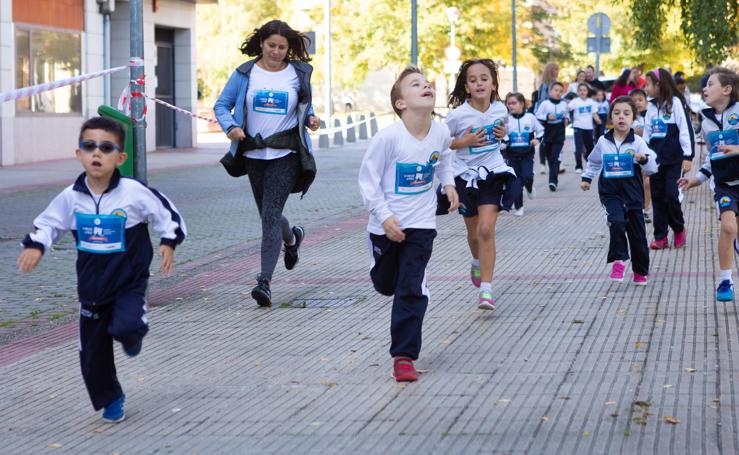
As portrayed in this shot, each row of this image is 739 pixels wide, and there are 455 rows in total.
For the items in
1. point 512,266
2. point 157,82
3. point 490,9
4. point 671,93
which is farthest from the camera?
point 490,9

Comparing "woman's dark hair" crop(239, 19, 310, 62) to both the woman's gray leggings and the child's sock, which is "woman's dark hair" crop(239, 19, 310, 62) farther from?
the child's sock

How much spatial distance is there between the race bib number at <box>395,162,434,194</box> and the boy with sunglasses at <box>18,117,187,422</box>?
1382 millimetres

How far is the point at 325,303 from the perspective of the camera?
9031 millimetres

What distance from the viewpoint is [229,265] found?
1135cm

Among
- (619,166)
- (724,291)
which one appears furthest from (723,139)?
(619,166)

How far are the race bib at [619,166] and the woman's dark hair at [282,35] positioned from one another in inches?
96.1

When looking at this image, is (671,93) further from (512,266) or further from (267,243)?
(267,243)

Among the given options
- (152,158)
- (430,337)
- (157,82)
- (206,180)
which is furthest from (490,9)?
(430,337)

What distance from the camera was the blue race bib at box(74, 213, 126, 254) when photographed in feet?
18.9

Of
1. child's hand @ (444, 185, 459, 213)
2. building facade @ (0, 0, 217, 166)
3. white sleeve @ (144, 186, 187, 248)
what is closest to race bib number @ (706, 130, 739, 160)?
child's hand @ (444, 185, 459, 213)

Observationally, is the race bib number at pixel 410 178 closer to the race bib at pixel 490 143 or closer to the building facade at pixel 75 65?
the race bib at pixel 490 143

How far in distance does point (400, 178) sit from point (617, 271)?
341 cm

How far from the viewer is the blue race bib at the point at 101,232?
18.9ft

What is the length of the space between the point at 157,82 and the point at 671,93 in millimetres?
24524
